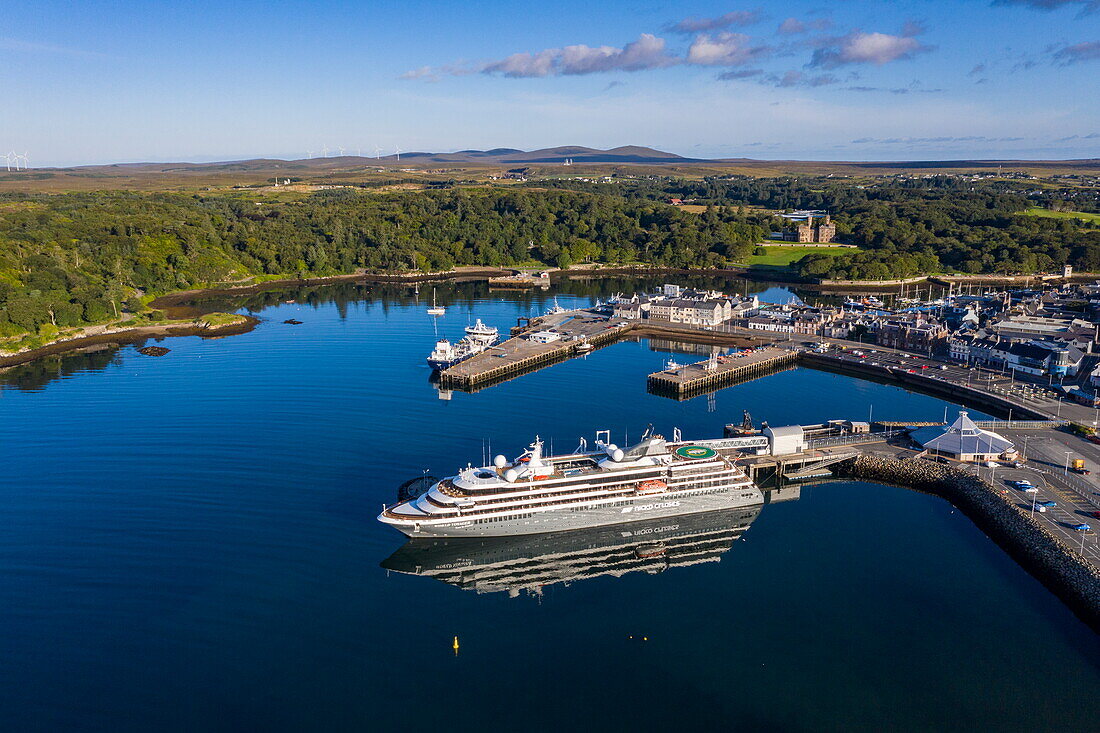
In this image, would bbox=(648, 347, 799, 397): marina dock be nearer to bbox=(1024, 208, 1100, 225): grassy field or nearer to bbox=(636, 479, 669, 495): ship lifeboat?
bbox=(636, 479, 669, 495): ship lifeboat

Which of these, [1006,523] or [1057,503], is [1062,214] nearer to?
[1057,503]

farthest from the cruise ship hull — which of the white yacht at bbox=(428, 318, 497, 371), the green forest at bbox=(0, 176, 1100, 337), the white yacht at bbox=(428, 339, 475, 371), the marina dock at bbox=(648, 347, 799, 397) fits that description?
the green forest at bbox=(0, 176, 1100, 337)

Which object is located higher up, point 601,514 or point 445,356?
point 445,356

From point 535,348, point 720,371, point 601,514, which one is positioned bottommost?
point 601,514

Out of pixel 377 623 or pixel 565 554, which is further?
pixel 565 554

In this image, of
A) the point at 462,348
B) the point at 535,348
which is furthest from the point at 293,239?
the point at 535,348

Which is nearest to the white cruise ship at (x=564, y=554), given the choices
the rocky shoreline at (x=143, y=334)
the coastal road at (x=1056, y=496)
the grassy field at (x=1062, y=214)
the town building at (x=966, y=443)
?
the coastal road at (x=1056, y=496)

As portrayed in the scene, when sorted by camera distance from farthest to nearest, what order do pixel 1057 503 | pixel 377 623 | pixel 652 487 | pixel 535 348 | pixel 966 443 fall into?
pixel 535 348 → pixel 966 443 → pixel 652 487 → pixel 1057 503 → pixel 377 623
